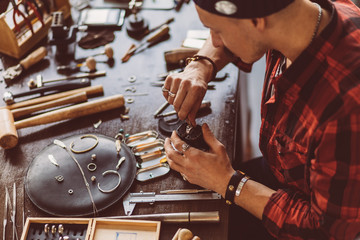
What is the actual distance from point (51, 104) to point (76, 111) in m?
0.13

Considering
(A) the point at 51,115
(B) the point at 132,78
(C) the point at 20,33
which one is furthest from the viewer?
(C) the point at 20,33

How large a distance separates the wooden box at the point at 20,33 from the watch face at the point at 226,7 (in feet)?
3.85

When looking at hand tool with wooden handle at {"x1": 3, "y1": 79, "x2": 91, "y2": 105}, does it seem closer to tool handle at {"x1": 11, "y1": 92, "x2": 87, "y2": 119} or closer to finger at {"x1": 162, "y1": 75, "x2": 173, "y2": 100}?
tool handle at {"x1": 11, "y1": 92, "x2": 87, "y2": 119}

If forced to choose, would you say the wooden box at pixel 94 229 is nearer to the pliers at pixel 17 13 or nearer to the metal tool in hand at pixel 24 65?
the metal tool in hand at pixel 24 65

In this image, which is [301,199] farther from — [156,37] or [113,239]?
[156,37]

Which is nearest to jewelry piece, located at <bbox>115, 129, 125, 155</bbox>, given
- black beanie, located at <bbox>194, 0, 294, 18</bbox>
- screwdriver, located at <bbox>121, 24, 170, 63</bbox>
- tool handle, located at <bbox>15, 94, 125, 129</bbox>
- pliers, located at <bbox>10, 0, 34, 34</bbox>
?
tool handle, located at <bbox>15, 94, 125, 129</bbox>

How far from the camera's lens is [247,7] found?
99 cm

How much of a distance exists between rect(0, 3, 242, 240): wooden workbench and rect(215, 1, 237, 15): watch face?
23.3 inches

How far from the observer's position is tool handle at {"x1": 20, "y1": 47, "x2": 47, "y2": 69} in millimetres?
1813

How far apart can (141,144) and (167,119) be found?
17cm

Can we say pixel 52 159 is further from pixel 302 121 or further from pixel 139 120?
pixel 302 121

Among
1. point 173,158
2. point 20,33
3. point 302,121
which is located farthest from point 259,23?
point 20,33

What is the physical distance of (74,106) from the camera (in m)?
1.60

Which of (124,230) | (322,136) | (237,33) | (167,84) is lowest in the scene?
(124,230)
